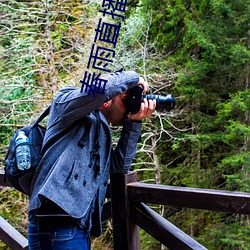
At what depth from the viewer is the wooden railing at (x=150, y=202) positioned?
117 centimetres

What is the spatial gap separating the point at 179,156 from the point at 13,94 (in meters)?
2.21

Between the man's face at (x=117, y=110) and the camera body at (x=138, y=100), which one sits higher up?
the camera body at (x=138, y=100)

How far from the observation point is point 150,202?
4.49 feet

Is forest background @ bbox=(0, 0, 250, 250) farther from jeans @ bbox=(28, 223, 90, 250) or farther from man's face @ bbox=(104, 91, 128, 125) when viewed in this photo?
jeans @ bbox=(28, 223, 90, 250)

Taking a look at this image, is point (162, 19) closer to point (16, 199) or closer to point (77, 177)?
point (16, 199)

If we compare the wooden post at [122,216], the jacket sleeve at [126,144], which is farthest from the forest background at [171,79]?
the jacket sleeve at [126,144]

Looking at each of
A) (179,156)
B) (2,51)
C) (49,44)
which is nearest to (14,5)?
(2,51)

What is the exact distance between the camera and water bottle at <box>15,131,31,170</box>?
103 centimetres

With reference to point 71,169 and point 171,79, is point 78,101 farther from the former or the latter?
point 171,79

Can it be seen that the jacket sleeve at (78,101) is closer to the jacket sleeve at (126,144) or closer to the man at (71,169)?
the man at (71,169)

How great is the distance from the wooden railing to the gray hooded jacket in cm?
28

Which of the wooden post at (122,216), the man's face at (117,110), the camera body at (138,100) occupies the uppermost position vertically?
the camera body at (138,100)

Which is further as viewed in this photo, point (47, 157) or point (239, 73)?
point (239, 73)

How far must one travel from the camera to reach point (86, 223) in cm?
106
